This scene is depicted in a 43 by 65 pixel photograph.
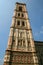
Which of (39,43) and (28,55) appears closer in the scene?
(28,55)

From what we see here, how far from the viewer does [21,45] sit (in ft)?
67.9

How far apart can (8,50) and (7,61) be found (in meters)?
1.90

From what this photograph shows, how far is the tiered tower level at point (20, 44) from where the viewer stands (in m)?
18.4

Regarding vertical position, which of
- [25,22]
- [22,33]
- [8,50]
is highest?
[25,22]

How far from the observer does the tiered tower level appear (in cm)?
1841

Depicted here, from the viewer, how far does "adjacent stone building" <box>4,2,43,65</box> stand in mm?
18453

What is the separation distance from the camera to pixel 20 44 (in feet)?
68.4

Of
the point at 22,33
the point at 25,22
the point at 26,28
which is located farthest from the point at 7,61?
the point at 25,22

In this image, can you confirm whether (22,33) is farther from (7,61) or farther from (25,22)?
(7,61)

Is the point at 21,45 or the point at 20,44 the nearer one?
the point at 21,45

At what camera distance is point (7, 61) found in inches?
698

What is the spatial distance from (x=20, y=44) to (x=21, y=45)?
273 millimetres

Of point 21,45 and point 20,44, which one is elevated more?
point 20,44

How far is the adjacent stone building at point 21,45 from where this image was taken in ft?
60.5
